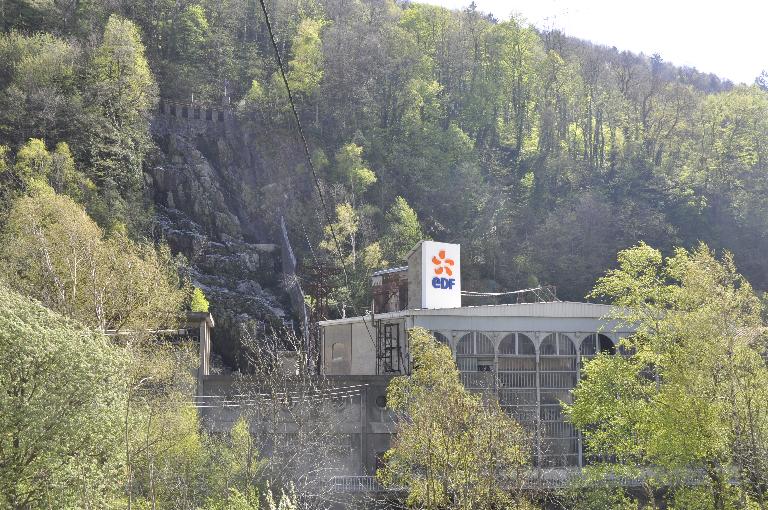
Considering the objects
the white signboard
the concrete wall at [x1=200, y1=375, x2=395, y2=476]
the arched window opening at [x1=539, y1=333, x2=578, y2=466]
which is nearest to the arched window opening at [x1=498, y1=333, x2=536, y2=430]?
the arched window opening at [x1=539, y1=333, x2=578, y2=466]

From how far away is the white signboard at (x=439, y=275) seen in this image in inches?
1405

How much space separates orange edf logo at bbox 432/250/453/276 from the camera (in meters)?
36.3

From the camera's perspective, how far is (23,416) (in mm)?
20375

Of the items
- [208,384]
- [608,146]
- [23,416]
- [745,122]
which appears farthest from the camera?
[608,146]

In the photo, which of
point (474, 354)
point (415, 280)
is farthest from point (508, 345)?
point (415, 280)

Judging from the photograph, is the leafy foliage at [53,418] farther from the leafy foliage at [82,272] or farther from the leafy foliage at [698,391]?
the leafy foliage at [698,391]

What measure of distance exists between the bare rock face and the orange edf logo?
2113cm

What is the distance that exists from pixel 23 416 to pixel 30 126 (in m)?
42.7

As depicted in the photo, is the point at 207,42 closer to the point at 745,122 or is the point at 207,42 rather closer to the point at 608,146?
the point at 608,146

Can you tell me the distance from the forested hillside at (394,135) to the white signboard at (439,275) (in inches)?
736

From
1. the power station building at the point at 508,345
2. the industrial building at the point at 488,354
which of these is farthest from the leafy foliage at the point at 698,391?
the power station building at the point at 508,345

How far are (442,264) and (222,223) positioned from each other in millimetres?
31341

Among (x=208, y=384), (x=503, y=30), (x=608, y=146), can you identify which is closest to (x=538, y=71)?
(x=503, y=30)

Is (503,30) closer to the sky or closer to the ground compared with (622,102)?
closer to the sky
